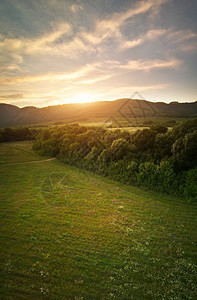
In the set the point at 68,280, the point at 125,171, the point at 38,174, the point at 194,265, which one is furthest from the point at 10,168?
the point at 194,265

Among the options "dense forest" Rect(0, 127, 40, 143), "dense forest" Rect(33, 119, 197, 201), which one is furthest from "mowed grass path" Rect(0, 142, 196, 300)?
"dense forest" Rect(0, 127, 40, 143)

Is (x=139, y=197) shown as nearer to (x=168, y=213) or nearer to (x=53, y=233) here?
(x=168, y=213)

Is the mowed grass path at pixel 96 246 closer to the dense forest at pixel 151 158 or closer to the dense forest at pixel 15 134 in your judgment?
the dense forest at pixel 151 158

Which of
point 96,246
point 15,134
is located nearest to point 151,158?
point 96,246

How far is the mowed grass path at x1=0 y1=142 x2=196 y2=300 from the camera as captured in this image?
8887 mm

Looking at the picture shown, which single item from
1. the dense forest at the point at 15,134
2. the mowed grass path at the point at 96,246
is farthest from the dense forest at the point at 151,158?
the dense forest at the point at 15,134

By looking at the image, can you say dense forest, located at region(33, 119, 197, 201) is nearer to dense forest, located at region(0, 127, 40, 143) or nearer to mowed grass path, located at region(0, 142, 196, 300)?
mowed grass path, located at region(0, 142, 196, 300)

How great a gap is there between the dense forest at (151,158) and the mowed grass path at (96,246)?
2514mm

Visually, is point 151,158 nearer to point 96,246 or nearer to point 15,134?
point 96,246

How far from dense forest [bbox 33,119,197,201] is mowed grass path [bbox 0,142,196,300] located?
2514 millimetres

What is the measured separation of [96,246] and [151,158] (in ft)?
56.0

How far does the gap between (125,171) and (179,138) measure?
31.9 ft

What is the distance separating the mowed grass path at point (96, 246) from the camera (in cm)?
889

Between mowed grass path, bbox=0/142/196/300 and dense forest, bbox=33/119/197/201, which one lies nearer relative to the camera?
mowed grass path, bbox=0/142/196/300
